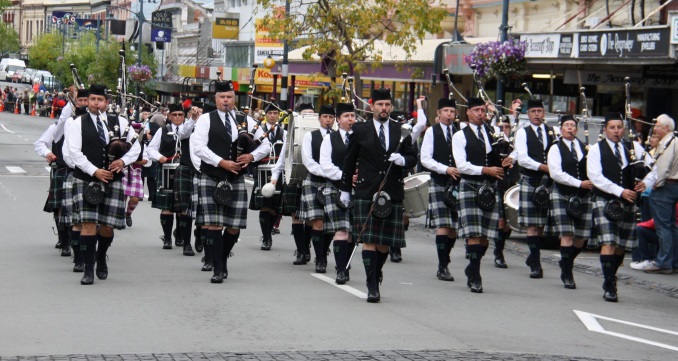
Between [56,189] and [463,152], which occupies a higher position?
[463,152]

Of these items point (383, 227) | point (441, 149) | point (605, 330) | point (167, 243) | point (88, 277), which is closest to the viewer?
point (605, 330)

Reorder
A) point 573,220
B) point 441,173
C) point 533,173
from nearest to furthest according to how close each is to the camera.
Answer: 1. point 441,173
2. point 573,220
3. point 533,173

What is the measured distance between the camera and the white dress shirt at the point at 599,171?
12.1m

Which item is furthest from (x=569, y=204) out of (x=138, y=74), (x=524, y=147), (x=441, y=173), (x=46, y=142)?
(x=138, y=74)

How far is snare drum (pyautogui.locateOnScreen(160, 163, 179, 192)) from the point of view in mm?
15474

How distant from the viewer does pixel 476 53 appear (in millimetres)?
23469

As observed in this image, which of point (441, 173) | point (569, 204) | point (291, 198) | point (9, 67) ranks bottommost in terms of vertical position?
point (291, 198)

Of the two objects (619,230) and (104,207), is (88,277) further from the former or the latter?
(619,230)

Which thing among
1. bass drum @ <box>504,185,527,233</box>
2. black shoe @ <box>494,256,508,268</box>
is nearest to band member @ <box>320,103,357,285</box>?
black shoe @ <box>494,256,508,268</box>

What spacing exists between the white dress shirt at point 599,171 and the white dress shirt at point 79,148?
4.44 metres

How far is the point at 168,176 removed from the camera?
1552 centimetres

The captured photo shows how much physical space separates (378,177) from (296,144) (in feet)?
10.6

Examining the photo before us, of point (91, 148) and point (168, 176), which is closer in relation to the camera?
point (91, 148)

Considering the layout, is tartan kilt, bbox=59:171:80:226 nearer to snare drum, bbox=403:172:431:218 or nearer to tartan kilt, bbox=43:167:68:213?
tartan kilt, bbox=43:167:68:213
